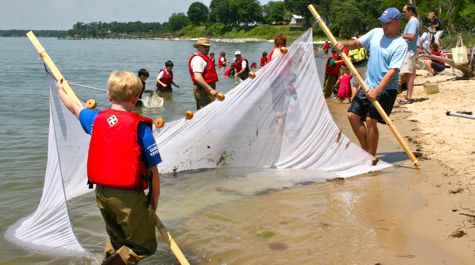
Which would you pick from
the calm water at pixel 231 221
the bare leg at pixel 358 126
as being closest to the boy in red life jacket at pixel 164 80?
the calm water at pixel 231 221

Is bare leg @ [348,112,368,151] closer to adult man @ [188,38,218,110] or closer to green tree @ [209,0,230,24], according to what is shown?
adult man @ [188,38,218,110]

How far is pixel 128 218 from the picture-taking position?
126 inches

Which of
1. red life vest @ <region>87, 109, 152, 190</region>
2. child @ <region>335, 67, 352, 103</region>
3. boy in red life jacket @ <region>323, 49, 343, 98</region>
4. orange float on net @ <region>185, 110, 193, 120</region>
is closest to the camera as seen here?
red life vest @ <region>87, 109, 152, 190</region>

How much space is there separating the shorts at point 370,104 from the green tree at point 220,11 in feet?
528

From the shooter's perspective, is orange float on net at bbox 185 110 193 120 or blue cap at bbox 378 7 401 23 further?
blue cap at bbox 378 7 401 23

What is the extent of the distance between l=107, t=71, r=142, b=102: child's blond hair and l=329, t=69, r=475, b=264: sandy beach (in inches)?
88.0

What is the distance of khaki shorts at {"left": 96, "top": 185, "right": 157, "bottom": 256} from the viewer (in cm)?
317

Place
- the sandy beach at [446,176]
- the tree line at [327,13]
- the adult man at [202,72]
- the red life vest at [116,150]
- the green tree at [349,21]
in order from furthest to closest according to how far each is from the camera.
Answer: the green tree at [349,21] → the tree line at [327,13] → the adult man at [202,72] → the sandy beach at [446,176] → the red life vest at [116,150]

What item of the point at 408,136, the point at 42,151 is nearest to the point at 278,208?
the point at 408,136

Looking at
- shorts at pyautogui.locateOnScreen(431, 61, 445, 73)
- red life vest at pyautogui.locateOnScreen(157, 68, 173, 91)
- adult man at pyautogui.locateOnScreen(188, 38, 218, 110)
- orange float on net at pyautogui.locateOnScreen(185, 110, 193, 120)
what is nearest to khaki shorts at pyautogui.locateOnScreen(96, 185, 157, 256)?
orange float on net at pyautogui.locateOnScreen(185, 110, 193, 120)

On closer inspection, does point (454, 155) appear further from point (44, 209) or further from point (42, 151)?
point (42, 151)

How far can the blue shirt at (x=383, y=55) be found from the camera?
19.6 feet

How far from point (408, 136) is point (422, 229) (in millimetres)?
4095

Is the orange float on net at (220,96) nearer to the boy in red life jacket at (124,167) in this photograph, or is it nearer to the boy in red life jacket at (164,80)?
the boy in red life jacket at (124,167)
